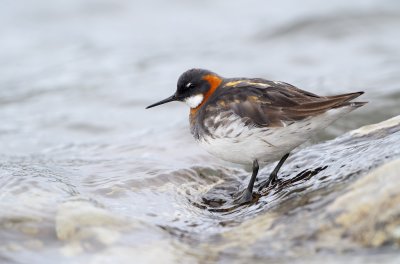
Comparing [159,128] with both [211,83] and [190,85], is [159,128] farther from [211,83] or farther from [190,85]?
[211,83]

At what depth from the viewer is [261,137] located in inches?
252

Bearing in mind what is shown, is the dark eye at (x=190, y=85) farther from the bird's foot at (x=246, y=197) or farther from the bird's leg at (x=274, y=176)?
the bird's foot at (x=246, y=197)

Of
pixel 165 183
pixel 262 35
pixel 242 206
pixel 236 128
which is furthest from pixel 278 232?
pixel 262 35

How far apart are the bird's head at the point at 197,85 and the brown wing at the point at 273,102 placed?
0.59m

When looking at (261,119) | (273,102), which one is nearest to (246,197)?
(261,119)

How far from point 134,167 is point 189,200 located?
143cm

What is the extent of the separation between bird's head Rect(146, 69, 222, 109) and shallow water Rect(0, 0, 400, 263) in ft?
2.99

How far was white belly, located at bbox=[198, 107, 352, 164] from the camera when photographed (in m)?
6.29

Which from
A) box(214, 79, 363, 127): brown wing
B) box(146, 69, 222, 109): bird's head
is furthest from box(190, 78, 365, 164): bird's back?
box(146, 69, 222, 109): bird's head

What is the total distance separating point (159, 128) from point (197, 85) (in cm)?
389

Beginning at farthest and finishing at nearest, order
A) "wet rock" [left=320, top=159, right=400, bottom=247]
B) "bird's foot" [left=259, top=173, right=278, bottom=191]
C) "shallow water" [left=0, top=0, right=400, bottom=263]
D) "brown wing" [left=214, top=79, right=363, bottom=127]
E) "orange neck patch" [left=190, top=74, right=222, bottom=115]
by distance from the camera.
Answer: "orange neck patch" [left=190, top=74, right=222, bottom=115], "bird's foot" [left=259, top=173, right=278, bottom=191], "brown wing" [left=214, top=79, right=363, bottom=127], "shallow water" [left=0, top=0, right=400, bottom=263], "wet rock" [left=320, top=159, right=400, bottom=247]

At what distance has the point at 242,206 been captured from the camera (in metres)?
6.19

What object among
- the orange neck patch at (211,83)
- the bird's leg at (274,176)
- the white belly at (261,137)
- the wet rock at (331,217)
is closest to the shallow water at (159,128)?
the wet rock at (331,217)

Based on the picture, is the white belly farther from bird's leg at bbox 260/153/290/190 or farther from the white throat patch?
the white throat patch
